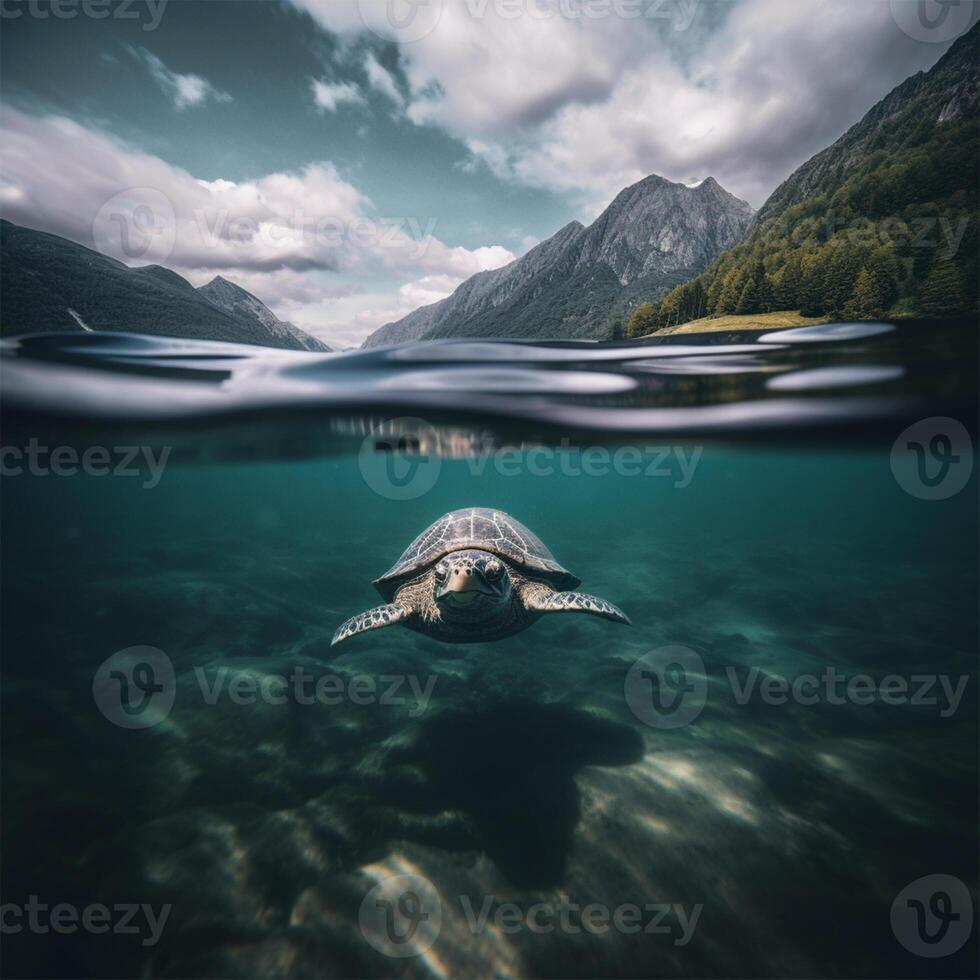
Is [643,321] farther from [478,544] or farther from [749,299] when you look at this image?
[478,544]

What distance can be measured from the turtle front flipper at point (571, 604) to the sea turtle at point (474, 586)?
2 cm

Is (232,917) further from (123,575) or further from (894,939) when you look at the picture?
(123,575)

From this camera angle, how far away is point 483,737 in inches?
275

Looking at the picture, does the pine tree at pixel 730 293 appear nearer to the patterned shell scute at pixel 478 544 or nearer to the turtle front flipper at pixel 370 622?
the patterned shell scute at pixel 478 544

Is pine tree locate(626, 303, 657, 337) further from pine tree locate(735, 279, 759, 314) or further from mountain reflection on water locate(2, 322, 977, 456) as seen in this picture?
mountain reflection on water locate(2, 322, 977, 456)

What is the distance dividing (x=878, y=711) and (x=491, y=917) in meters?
8.92

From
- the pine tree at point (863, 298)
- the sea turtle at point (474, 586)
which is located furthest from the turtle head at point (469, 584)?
the pine tree at point (863, 298)

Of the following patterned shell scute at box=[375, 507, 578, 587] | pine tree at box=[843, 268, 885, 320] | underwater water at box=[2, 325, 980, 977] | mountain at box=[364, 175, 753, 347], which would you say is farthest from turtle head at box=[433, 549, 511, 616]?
mountain at box=[364, 175, 753, 347]

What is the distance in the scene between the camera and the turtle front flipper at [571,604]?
6457 mm

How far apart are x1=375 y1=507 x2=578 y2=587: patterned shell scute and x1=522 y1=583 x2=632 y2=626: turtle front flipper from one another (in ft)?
1.98

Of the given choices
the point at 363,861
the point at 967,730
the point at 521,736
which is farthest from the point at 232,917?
the point at 967,730

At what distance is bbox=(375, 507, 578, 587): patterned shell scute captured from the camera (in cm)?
771

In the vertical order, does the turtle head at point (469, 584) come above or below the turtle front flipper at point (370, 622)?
above

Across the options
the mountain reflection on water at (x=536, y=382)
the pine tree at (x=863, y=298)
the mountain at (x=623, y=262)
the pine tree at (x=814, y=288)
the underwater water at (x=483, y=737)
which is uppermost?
the mountain at (x=623, y=262)
